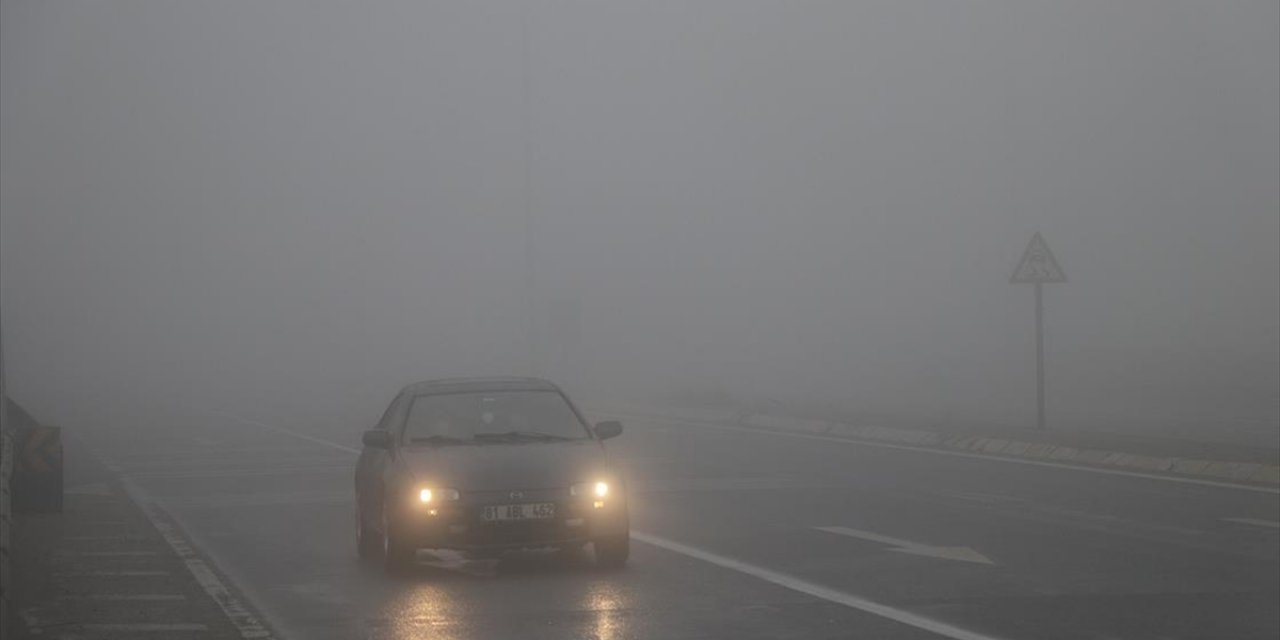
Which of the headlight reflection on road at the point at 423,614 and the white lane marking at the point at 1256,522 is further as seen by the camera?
the white lane marking at the point at 1256,522

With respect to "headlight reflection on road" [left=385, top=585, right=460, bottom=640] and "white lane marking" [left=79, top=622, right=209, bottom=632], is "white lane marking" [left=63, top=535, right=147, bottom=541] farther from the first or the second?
"white lane marking" [left=79, top=622, right=209, bottom=632]

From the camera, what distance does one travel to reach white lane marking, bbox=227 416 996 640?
10648mm

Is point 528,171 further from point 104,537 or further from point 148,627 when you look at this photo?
point 148,627

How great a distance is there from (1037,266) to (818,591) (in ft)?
49.5

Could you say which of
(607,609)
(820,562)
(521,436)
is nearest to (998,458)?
(820,562)

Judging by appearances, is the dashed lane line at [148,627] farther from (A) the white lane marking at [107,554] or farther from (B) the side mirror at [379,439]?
(A) the white lane marking at [107,554]

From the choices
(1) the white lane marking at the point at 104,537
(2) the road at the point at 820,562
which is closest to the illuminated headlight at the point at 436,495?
(2) the road at the point at 820,562

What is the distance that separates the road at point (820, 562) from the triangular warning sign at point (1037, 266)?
368 centimetres

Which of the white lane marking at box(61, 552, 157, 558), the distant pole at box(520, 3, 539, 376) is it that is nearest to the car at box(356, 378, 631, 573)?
the white lane marking at box(61, 552, 157, 558)

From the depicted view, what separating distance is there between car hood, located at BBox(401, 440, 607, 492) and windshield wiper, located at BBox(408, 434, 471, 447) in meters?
0.21

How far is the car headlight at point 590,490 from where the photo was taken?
13297mm

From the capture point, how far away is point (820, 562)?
46.0 feet

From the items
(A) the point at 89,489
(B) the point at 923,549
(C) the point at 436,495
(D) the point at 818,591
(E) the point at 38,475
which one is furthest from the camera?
(A) the point at 89,489

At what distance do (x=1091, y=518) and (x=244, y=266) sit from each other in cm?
11467
